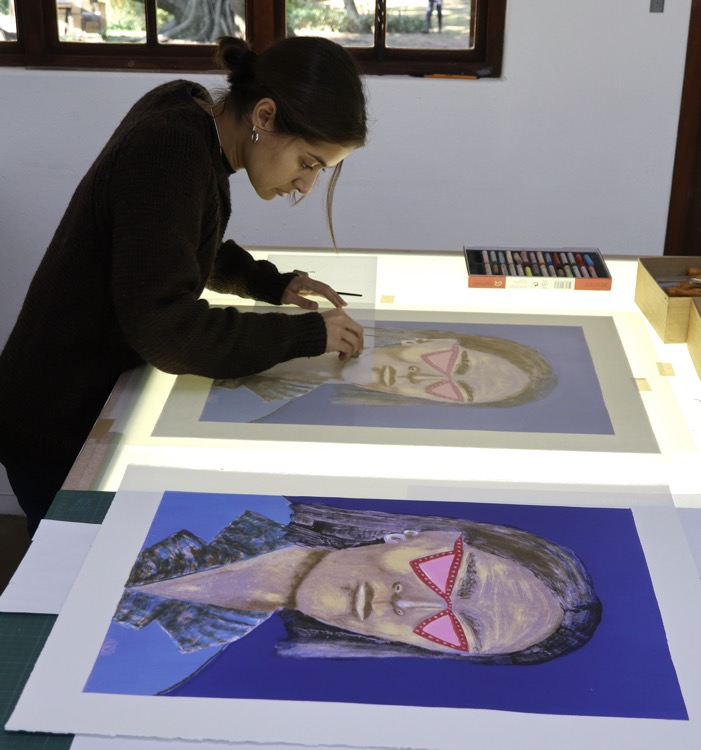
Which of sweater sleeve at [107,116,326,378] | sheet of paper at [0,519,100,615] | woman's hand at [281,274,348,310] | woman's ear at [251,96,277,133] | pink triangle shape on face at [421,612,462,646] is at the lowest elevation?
pink triangle shape on face at [421,612,462,646]

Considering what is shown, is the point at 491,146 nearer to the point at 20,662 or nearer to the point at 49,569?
the point at 49,569

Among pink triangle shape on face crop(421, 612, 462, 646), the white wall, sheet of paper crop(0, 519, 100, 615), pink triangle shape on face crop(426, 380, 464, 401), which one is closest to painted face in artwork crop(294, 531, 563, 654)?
pink triangle shape on face crop(421, 612, 462, 646)

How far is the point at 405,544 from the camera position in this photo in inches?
39.0

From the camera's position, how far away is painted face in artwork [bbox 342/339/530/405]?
1.34 metres

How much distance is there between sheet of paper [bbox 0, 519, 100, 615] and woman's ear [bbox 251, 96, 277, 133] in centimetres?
60

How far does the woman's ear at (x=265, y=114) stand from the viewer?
1288mm

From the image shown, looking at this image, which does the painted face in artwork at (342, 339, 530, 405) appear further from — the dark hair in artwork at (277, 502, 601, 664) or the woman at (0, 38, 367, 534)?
the dark hair in artwork at (277, 502, 601, 664)

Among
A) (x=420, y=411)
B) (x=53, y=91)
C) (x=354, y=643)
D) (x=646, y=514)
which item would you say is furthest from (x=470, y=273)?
(x=53, y=91)

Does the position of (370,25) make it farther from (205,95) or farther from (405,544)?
(405,544)

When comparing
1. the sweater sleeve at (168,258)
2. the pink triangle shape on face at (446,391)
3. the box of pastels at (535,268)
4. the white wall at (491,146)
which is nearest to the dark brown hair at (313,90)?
the sweater sleeve at (168,258)

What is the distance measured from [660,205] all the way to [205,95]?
5.69 feet

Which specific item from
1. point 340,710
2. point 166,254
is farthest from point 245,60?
point 340,710

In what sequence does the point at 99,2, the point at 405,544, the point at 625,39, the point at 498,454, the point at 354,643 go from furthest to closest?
the point at 99,2, the point at 625,39, the point at 498,454, the point at 405,544, the point at 354,643

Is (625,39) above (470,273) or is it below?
above
